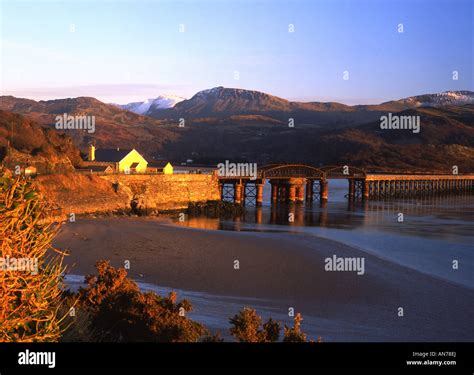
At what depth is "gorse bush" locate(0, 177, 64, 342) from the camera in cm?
569

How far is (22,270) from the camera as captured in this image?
19.4ft

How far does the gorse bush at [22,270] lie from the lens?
569 cm

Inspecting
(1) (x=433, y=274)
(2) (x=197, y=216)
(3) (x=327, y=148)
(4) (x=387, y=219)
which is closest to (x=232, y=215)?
(2) (x=197, y=216)

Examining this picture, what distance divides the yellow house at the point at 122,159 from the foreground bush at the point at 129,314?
3941cm

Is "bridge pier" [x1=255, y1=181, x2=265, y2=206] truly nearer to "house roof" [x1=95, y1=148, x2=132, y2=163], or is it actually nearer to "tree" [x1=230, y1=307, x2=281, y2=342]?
"house roof" [x1=95, y1=148, x2=132, y2=163]

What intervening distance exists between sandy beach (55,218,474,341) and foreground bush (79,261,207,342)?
1176mm

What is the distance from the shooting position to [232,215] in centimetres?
4588

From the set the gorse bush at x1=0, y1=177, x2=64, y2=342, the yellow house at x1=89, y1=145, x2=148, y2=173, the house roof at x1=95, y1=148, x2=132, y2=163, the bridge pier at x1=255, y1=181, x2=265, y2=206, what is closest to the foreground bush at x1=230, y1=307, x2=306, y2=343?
the gorse bush at x1=0, y1=177, x2=64, y2=342

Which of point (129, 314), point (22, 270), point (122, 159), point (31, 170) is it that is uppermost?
point (122, 159)

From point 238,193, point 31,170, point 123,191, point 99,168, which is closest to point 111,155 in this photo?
point 99,168

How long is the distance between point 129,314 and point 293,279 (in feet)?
38.8

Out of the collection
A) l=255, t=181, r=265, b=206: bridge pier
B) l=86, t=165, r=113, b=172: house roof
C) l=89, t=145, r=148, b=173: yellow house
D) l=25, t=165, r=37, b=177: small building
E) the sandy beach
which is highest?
l=89, t=145, r=148, b=173: yellow house

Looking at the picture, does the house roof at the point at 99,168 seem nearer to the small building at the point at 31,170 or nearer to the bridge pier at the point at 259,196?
the small building at the point at 31,170

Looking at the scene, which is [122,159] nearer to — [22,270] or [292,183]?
[292,183]
